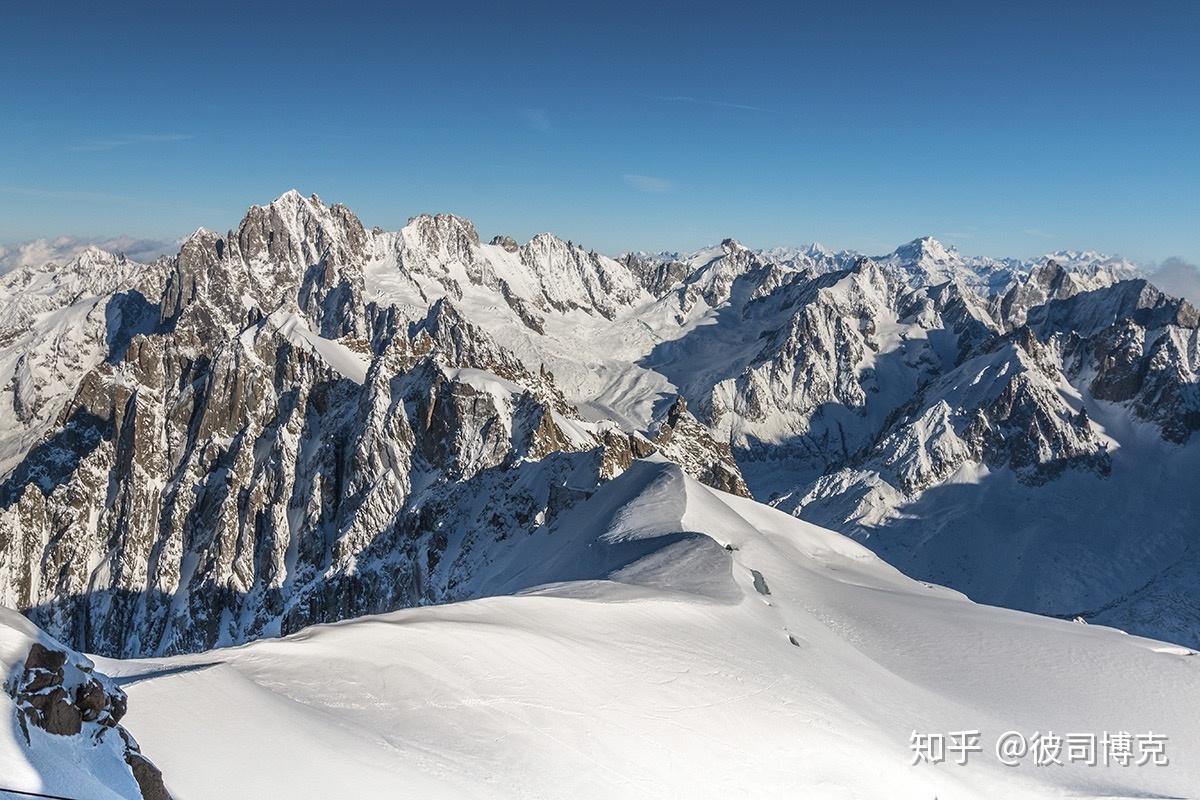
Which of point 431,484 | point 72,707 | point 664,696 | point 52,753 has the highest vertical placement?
point 431,484

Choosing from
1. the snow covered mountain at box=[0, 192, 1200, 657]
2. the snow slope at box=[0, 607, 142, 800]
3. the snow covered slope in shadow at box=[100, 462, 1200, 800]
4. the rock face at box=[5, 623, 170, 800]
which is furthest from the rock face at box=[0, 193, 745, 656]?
the snow slope at box=[0, 607, 142, 800]

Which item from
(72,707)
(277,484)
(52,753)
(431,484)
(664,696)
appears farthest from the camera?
(277,484)

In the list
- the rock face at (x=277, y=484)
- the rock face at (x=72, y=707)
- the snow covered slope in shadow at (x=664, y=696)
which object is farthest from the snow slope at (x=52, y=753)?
the rock face at (x=277, y=484)

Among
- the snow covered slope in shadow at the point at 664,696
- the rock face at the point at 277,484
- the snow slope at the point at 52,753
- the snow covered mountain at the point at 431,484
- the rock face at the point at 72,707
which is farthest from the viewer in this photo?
the snow covered mountain at the point at 431,484

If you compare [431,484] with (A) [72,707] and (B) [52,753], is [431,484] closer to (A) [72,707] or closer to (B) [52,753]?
(A) [72,707]

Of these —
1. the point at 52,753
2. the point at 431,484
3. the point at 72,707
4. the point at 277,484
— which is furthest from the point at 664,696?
the point at 277,484

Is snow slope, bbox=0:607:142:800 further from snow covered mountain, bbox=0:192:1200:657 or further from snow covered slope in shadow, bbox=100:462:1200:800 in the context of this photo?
snow covered mountain, bbox=0:192:1200:657

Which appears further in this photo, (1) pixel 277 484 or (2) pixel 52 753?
(1) pixel 277 484

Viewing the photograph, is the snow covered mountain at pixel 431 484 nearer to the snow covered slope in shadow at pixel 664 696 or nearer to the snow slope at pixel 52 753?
the snow covered slope in shadow at pixel 664 696

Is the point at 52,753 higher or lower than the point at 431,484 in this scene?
lower
